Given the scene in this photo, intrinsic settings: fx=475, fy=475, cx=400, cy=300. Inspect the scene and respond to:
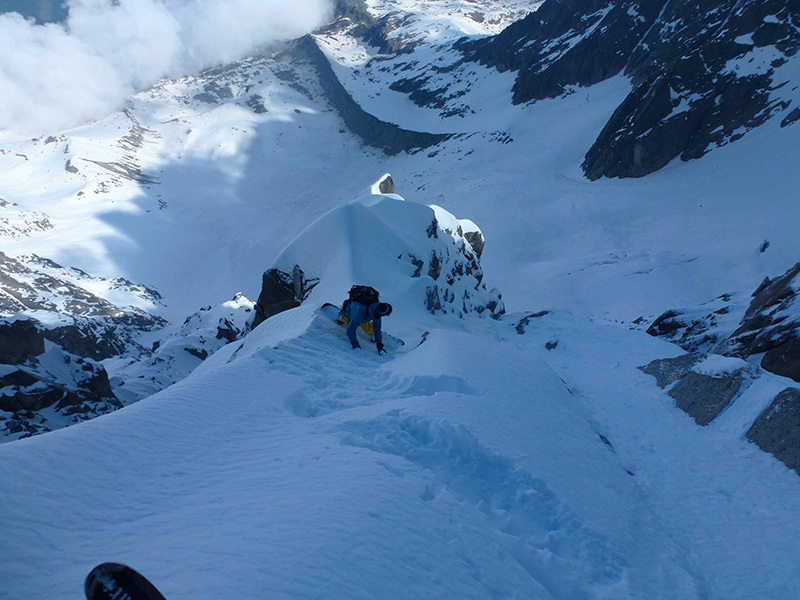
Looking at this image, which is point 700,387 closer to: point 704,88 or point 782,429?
point 782,429

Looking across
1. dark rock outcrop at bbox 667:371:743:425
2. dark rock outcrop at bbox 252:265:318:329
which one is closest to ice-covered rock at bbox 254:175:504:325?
dark rock outcrop at bbox 252:265:318:329

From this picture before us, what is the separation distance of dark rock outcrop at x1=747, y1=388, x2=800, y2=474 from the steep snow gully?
0.64ft

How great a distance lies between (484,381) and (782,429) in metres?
3.89

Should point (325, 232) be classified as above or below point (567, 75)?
below

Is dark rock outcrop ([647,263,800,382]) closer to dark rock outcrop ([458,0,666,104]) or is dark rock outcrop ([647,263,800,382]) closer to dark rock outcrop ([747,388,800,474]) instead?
dark rock outcrop ([747,388,800,474])

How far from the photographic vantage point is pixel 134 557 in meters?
3.22

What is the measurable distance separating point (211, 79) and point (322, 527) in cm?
13386

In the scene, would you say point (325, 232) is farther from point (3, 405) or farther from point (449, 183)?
point (449, 183)

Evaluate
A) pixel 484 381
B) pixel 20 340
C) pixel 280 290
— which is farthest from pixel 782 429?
pixel 20 340

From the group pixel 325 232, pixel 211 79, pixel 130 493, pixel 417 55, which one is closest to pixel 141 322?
pixel 325 232

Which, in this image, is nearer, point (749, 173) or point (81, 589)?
point (81, 589)

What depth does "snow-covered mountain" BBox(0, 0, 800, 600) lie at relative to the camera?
11.8ft

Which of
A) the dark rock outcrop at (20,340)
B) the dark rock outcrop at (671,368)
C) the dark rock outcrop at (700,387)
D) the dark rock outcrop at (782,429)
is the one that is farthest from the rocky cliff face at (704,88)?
the dark rock outcrop at (20,340)

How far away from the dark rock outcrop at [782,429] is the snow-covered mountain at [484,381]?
0.03m
